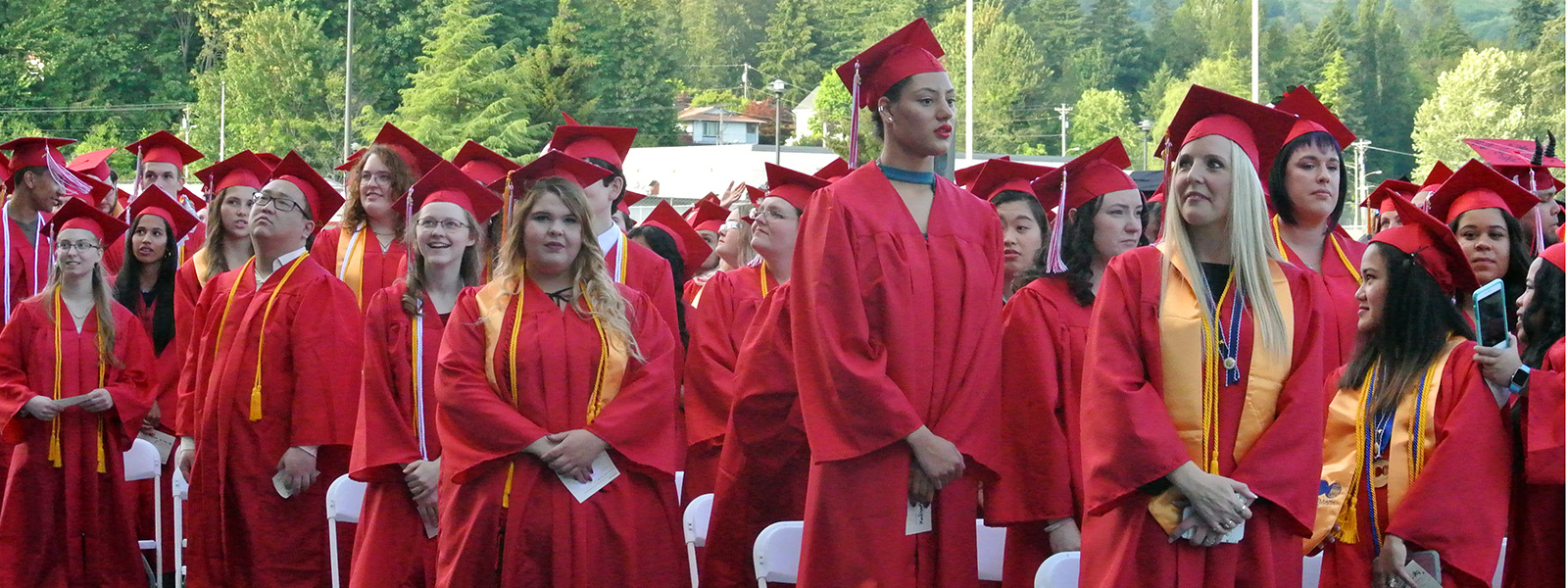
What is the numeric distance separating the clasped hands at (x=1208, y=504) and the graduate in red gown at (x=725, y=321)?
258cm

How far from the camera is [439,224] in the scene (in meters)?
5.60

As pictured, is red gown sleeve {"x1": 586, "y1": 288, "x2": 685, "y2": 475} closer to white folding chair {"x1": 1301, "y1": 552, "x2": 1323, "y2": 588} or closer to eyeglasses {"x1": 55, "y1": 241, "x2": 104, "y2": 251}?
white folding chair {"x1": 1301, "y1": 552, "x2": 1323, "y2": 588}

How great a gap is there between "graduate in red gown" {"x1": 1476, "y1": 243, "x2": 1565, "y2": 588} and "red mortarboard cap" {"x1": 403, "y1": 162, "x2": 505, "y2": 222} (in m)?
3.33

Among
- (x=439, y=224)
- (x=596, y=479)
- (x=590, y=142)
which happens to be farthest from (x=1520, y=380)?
(x=590, y=142)

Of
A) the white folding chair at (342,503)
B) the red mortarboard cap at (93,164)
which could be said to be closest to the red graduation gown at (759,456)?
the white folding chair at (342,503)

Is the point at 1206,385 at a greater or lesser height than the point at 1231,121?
lesser

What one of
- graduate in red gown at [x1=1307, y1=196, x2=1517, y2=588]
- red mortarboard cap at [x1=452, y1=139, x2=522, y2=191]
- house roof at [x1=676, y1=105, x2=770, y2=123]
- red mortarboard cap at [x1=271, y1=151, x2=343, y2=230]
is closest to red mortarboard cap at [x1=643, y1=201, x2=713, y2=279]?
red mortarboard cap at [x1=452, y1=139, x2=522, y2=191]

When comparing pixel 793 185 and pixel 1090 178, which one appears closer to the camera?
pixel 1090 178

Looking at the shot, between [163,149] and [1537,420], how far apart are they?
27.1ft

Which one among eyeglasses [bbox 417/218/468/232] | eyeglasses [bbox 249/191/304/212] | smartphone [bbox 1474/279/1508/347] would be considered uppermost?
eyeglasses [bbox 249/191/304/212]

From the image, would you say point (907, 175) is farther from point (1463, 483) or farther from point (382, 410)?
point (382, 410)

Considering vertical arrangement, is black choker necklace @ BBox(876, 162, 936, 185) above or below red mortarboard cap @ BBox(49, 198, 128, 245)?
above

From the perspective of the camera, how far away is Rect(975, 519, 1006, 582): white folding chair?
473 centimetres

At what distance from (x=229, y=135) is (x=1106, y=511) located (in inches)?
2275
